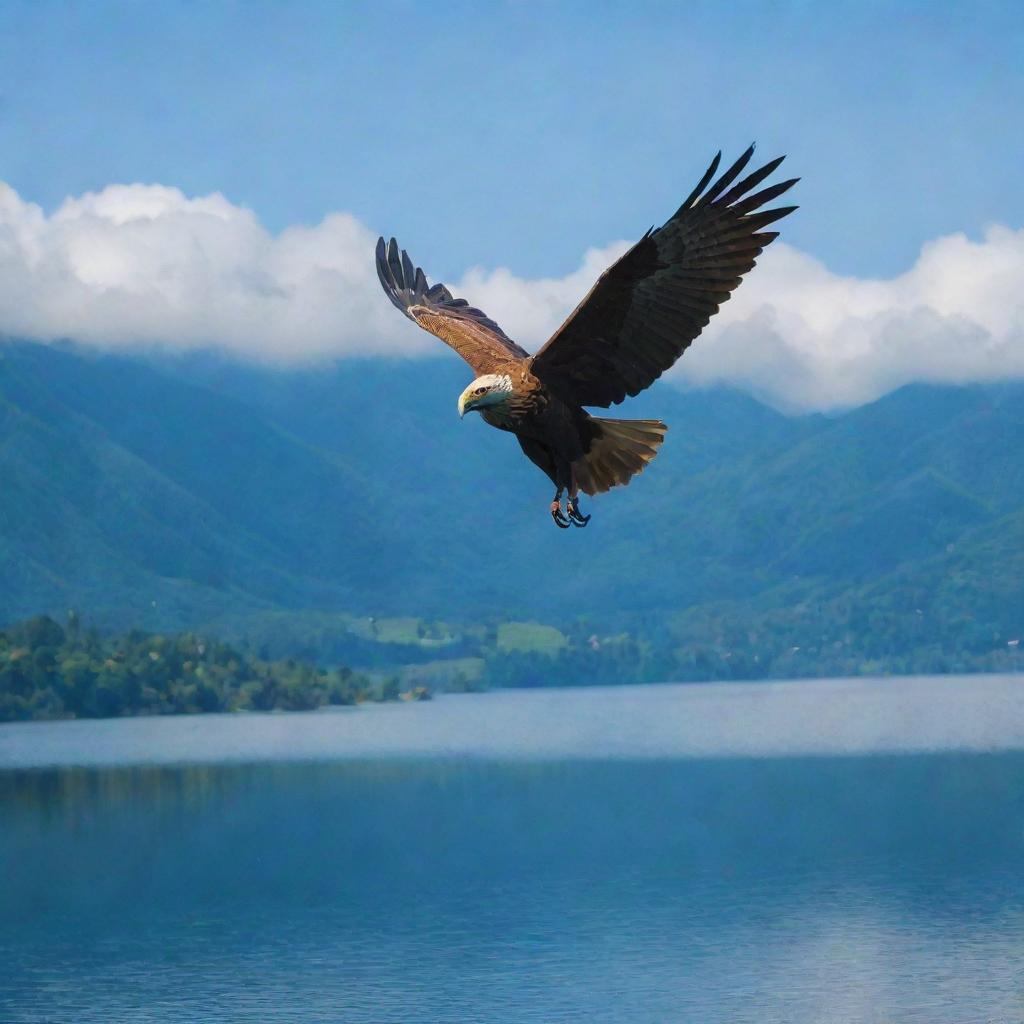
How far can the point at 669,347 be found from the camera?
1412cm

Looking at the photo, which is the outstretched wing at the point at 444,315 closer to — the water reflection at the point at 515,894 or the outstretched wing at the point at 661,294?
the outstretched wing at the point at 661,294

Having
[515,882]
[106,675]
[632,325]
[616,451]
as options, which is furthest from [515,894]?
[106,675]

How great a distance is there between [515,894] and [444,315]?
64846 millimetres

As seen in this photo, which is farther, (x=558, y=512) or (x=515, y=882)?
(x=515, y=882)

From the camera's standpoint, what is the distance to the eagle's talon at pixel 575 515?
42.6 ft

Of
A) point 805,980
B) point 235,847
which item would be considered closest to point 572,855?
point 235,847

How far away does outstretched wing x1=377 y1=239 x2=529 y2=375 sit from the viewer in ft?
51.7

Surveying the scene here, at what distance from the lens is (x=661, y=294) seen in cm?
1408

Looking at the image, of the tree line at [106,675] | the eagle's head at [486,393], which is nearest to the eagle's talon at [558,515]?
the eagle's head at [486,393]

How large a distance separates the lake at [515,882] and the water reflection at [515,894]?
204 millimetres

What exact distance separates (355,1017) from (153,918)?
19306 mm

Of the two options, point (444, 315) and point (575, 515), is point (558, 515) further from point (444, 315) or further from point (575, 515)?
point (444, 315)

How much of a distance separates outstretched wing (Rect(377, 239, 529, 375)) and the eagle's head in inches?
58.2

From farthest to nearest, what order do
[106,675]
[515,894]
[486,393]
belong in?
1. [106,675]
2. [515,894]
3. [486,393]
